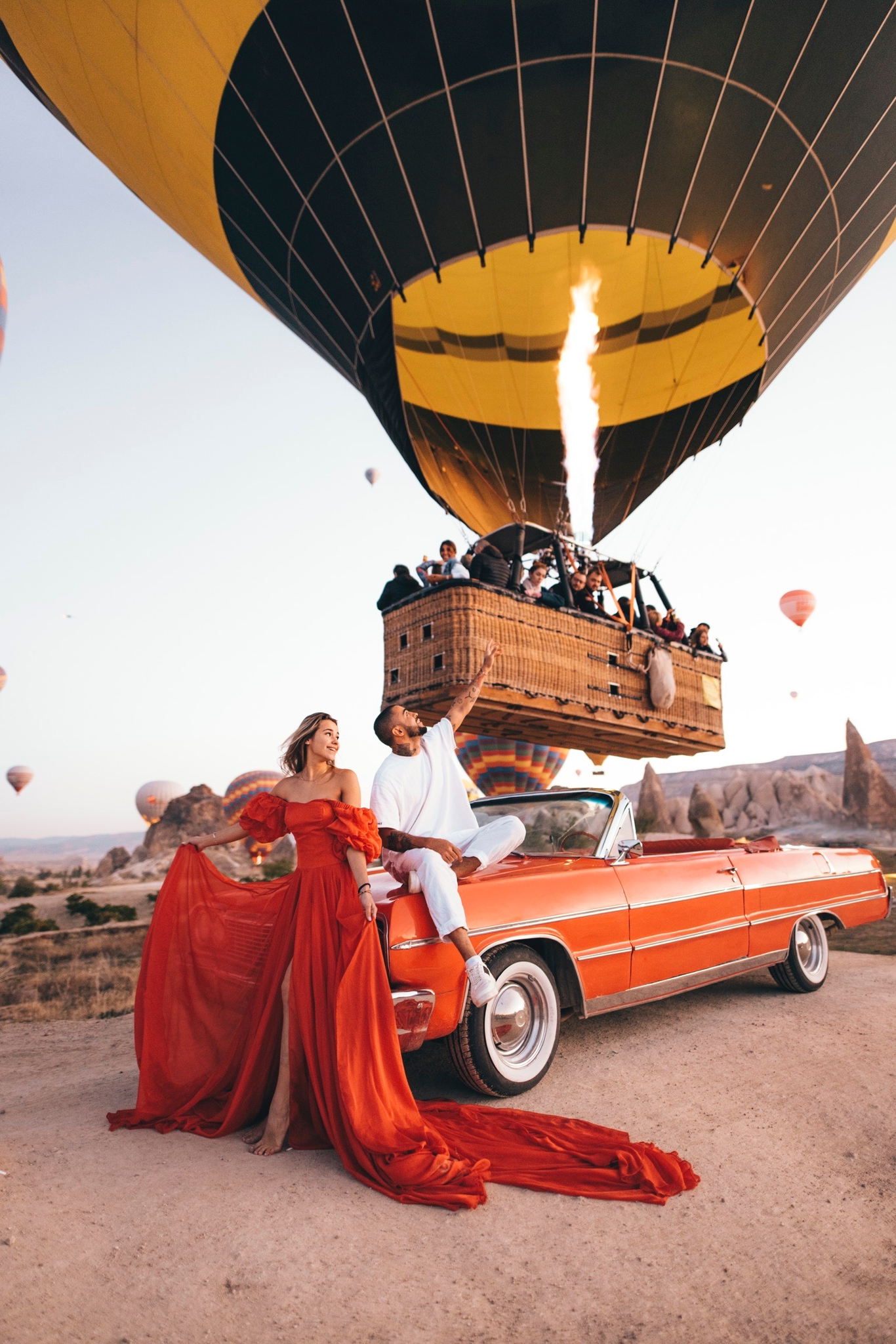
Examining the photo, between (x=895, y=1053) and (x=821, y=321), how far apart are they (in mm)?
9917

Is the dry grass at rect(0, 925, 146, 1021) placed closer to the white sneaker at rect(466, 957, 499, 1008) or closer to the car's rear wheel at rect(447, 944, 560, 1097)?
the car's rear wheel at rect(447, 944, 560, 1097)

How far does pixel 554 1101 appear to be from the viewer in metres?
3.62

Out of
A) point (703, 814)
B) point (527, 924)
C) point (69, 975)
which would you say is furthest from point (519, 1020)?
point (703, 814)

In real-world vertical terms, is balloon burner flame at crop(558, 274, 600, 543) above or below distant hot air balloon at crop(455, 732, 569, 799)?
above

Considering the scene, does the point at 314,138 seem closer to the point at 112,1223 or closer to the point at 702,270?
the point at 702,270

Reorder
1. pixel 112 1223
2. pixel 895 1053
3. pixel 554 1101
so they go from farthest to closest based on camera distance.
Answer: pixel 895 1053 < pixel 554 1101 < pixel 112 1223

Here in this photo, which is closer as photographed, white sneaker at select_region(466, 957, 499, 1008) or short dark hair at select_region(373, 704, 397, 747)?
white sneaker at select_region(466, 957, 499, 1008)

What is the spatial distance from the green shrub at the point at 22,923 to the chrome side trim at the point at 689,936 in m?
14.0

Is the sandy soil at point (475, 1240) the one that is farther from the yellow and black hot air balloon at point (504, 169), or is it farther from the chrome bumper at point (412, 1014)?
the yellow and black hot air balloon at point (504, 169)

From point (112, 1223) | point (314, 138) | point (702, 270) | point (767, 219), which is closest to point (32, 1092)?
point (112, 1223)

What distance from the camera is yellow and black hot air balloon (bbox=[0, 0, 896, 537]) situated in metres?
7.52

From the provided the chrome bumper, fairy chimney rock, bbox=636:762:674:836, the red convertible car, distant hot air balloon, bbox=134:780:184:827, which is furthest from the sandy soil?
distant hot air balloon, bbox=134:780:184:827

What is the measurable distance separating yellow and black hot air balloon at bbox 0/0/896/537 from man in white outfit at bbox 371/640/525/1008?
6509mm

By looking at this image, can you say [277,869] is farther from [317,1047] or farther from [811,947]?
[317,1047]
